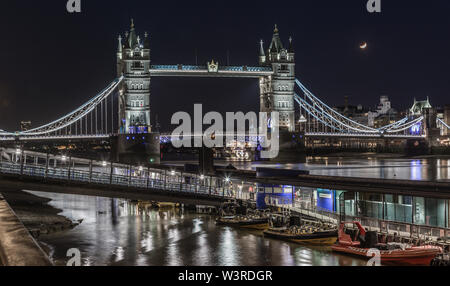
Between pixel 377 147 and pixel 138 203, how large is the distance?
294 feet

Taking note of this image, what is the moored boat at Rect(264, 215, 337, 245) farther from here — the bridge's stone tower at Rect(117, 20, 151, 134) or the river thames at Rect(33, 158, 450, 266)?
the bridge's stone tower at Rect(117, 20, 151, 134)

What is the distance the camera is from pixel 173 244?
24.1m

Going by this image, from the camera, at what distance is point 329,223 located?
80.5 ft

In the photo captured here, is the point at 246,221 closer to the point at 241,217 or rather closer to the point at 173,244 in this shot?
the point at 241,217

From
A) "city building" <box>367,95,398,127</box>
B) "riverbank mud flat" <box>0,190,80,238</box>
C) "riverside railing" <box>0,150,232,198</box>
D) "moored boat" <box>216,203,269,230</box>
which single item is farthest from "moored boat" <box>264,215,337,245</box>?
"city building" <box>367,95,398,127</box>

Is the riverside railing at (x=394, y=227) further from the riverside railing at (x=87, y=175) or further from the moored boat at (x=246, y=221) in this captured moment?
the riverside railing at (x=87, y=175)

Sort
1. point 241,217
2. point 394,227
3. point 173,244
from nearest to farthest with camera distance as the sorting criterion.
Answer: point 394,227 < point 173,244 < point 241,217

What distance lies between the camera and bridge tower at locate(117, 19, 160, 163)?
76875 millimetres

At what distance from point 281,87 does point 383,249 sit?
238 feet

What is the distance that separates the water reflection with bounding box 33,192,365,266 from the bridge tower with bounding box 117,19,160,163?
140 feet

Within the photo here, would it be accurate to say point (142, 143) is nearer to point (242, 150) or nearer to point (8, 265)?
point (242, 150)

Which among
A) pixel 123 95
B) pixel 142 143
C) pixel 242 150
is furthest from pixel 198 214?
pixel 242 150

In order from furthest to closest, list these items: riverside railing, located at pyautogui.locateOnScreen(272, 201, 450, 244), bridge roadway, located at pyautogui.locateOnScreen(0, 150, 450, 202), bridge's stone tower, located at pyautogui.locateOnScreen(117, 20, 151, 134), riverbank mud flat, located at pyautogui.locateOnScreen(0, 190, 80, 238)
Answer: bridge's stone tower, located at pyautogui.locateOnScreen(117, 20, 151, 134)
riverbank mud flat, located at pyautogui.locateOnScreen(0, 190, 80, 238)
bridge roadway, located at pyautogui.locateOnScreen(0, 150, 450, 202)
riverside railing, located at pyautogui.locateOnScreen(272, 201, 450, 244)

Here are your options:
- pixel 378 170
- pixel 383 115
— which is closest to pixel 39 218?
pixel 378 170
